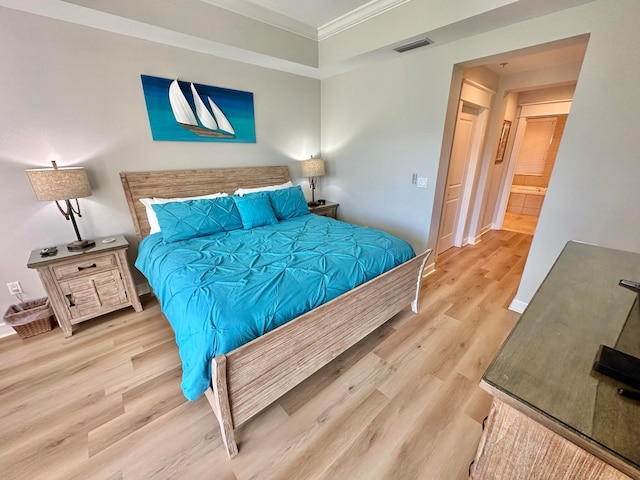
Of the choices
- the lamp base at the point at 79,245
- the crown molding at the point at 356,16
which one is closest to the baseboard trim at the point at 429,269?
the crown molding at the point at 356,16

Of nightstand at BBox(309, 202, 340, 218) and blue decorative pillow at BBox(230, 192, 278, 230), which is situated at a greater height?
blue decorative pillow at BBox(230, 192, 278, 230)

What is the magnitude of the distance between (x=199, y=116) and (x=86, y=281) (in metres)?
1.91

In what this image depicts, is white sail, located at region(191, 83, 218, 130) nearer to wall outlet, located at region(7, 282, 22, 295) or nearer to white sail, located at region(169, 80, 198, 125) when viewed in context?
white sail, located at region(169, 80, 198, 125)

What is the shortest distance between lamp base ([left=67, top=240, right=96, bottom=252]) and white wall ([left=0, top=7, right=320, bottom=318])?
227mm

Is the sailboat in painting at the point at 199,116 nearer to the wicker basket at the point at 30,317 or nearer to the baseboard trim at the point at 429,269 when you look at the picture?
the wicker basket at the point at 30,317

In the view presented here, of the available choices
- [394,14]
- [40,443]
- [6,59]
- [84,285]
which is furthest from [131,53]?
[40,443]

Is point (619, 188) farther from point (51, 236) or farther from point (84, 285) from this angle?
point (51, 236)

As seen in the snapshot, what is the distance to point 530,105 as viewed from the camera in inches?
162

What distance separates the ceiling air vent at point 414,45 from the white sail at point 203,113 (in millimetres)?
2068

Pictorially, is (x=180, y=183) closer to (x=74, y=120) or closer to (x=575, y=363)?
(x=74, y=120)

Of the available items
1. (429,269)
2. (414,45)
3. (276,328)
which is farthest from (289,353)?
(414,45)

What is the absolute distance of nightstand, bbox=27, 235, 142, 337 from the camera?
79.8 inches

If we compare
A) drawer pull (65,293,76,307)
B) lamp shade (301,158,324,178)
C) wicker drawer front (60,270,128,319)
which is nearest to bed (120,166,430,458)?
wicker drawer front (60,270,128,319)

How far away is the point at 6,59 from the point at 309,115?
2.88 metres
